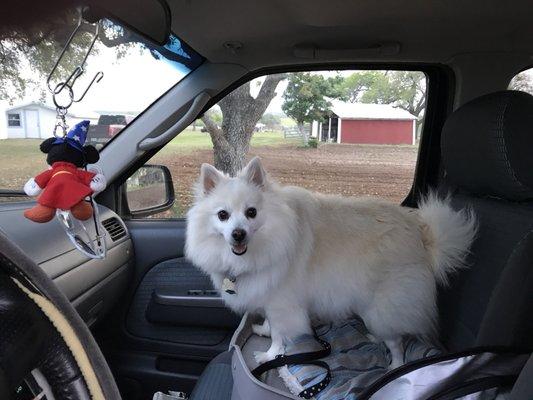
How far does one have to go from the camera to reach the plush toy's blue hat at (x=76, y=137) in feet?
3.84

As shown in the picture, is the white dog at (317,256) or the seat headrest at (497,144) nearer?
the seat headrest at (497,144)

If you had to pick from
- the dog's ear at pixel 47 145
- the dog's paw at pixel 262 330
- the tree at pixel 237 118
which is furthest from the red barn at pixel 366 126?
the dog's ear at pixel 47 145

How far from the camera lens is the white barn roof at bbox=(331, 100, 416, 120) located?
9.55ft

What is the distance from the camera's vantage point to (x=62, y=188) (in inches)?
39.9

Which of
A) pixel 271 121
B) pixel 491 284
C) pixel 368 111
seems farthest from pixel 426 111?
pixel 491 284

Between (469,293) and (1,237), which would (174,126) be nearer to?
(469,293)

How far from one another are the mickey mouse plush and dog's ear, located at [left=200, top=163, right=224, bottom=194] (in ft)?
3.81

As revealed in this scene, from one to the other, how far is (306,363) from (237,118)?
5.42ft

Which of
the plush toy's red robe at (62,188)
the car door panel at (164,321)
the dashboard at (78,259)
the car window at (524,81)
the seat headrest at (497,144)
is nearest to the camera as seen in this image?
the plush toy's red robe at (62,188)

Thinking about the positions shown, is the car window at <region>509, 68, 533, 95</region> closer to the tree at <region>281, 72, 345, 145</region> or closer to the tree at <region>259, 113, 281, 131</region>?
the tree at <region>281, 72, 345, 145</region>

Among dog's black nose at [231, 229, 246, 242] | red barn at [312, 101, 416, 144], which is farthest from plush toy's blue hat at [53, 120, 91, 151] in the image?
red barn at [312, 101, 416, 144]

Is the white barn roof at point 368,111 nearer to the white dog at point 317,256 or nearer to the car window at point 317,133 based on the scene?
the car window at point 317,133

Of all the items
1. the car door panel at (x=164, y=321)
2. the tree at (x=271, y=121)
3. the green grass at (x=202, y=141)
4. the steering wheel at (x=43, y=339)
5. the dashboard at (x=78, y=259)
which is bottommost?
the car door panel at (x=164, y=321)

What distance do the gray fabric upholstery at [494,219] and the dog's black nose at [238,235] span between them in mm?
1065
